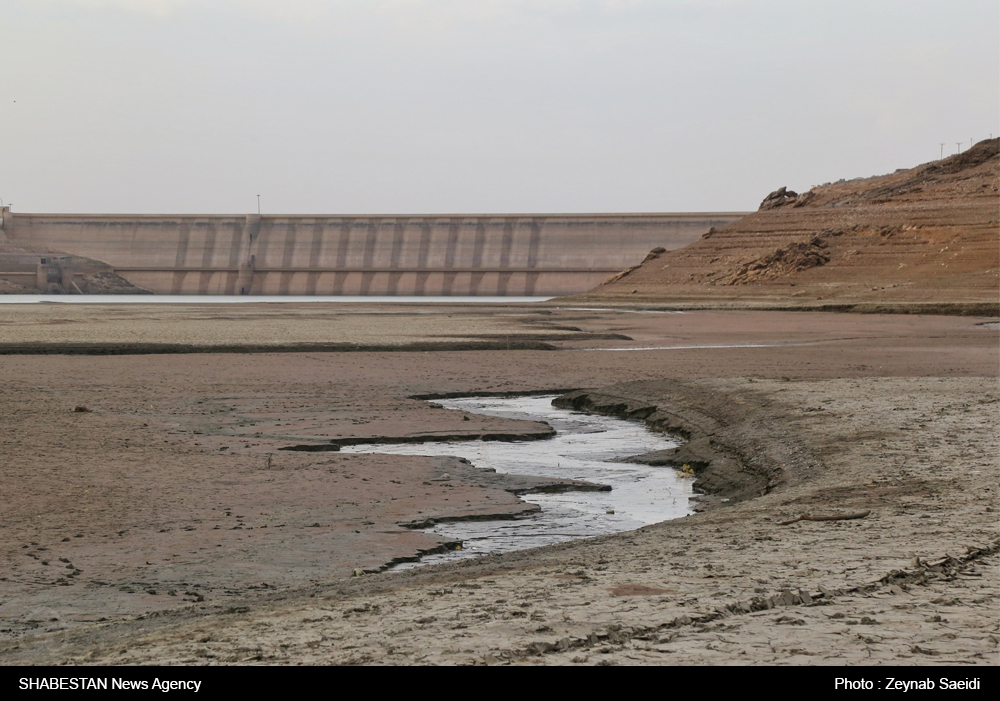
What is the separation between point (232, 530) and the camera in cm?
696

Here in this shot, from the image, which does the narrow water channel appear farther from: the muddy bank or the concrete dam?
the concrete dam

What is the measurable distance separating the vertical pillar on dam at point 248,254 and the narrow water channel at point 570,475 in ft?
274

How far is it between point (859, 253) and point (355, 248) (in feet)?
168

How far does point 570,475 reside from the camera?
370 inches

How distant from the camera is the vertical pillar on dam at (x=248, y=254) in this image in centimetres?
9506

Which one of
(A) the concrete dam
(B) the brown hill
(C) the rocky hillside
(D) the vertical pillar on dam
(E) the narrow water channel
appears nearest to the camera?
(E) the narrow water channel

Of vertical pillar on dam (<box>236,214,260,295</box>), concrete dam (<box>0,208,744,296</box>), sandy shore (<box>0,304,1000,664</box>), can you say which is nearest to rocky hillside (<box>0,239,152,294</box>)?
concrete dam (<box>0,208,744,296</box>)

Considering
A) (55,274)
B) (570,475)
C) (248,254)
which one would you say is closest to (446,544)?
(570,475)

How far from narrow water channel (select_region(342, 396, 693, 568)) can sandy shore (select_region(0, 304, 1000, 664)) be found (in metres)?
0.32

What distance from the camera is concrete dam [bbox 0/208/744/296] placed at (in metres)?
91.5

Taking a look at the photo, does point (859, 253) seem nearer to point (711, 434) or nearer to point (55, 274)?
point (711, 434)

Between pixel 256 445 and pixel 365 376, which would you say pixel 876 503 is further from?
pixel 365 376

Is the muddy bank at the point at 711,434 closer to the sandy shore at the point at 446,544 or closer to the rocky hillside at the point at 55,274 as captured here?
the sandy shore at the point at 446,544
